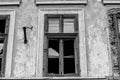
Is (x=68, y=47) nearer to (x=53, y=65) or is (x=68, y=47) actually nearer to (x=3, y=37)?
(x=53, y=65)

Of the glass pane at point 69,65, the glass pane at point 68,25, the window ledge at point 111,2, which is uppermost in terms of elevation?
the window ledge at point 111,2

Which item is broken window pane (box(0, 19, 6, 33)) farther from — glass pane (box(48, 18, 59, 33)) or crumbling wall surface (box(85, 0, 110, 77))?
crumbling wall surface (box(85, 0, 110, 77))

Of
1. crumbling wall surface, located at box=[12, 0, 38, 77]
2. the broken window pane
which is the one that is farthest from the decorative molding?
the broken window pane

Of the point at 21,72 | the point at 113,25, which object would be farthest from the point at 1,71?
the point at 113,25

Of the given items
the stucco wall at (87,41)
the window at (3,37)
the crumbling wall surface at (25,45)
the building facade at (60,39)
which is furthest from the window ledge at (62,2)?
the window at (3,37)

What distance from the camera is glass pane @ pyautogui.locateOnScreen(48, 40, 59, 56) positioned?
7.24m

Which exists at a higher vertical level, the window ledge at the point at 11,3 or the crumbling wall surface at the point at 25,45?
the window ledge at the point at 11,3

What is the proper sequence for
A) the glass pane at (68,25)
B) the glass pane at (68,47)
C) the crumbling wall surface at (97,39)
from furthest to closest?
the glass pane at (68,25)
the glass pane at (68,47)
the crumbling wall surface at (97,39)

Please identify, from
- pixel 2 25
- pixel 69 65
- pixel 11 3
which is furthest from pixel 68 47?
pixel 11 3

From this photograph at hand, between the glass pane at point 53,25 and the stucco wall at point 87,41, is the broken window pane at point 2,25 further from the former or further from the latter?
the glass pane at point 53,25

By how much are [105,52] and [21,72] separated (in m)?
2.05

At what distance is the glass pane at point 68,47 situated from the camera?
23.7 ft

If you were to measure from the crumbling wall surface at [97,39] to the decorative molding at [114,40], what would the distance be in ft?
0.40

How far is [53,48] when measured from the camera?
729 centimetres
